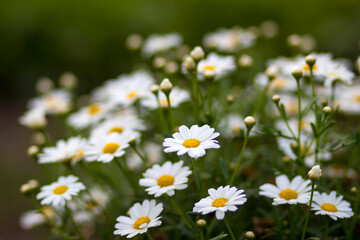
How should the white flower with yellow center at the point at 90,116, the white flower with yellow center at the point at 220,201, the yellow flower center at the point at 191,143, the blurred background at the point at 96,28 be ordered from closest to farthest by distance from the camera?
the white flower with yellow center at the point at 220,201 → the yellow flower center at the point at 191,143 → the white flower with yellow center at the point at 90,116 → the blurred background at the point at 96,28

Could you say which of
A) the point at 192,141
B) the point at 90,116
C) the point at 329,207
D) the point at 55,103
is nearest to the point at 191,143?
the point at 192,141

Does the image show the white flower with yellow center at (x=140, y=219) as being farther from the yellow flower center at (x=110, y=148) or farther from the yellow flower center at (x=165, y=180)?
the yellow flower center at (x=110, y=148)

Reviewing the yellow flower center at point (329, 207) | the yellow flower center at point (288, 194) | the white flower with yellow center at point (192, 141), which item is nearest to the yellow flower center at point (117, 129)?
the white flower with yellow center at point (192, 141)

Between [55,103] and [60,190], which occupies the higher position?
[55,103]

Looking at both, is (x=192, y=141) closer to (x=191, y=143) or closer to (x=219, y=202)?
(x=191, y=143)

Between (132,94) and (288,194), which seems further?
(132,94)

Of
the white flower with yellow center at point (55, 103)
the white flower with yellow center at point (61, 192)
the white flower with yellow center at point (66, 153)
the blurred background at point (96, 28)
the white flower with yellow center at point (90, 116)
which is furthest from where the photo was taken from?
the blurred background at point (96, 28)

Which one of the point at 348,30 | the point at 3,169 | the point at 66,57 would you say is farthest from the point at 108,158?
the point at 66,57
